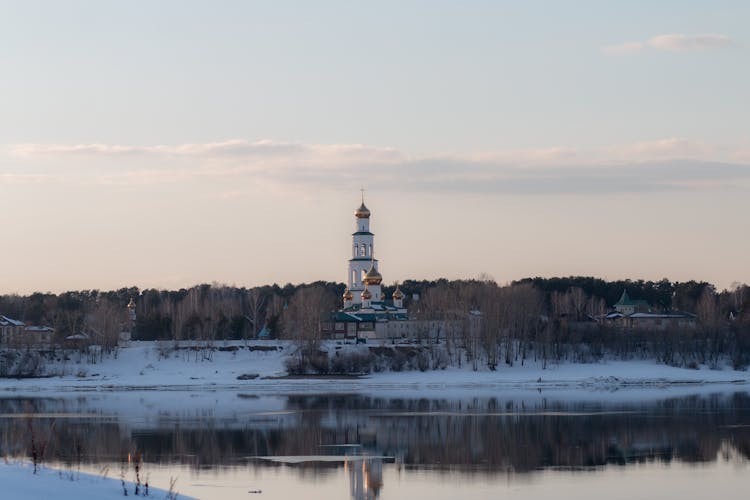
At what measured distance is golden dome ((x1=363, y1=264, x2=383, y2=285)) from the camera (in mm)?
105188

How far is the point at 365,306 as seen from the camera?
102 metres

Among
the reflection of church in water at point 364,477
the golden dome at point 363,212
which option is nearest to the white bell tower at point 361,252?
the golden dome at point 363,212

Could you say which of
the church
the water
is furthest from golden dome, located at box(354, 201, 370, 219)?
the water

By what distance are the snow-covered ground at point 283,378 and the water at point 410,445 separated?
1243cm

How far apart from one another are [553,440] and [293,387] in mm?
33794

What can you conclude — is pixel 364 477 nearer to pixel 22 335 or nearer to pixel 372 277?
pixel 22 335

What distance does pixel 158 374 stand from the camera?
Result: 7806cm

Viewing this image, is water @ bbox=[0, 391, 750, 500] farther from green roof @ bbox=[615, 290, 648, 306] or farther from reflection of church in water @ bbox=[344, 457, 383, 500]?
green roof @ bbox=[615, 290, 648, 306]

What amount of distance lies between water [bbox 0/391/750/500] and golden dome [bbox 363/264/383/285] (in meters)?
47.2

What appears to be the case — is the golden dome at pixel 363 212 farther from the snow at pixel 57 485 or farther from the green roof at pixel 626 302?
the snow at pixel 57 485

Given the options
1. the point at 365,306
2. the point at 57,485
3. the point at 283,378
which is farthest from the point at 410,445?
the point at 365,306

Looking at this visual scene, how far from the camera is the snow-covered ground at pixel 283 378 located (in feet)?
231

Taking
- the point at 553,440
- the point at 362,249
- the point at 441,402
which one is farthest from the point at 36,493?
the point at 362,249

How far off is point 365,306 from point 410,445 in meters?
64.5
